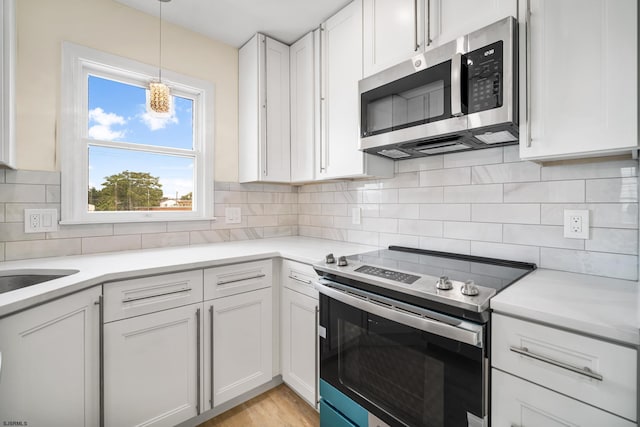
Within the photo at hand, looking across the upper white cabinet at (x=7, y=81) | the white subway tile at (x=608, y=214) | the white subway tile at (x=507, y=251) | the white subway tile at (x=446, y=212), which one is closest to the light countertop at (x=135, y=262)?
the white subway tile at (x=446, y=212)

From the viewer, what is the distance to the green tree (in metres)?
1.93

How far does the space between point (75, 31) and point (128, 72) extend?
314 mm

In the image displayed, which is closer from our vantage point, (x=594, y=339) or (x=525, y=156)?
(x=594, y=339)

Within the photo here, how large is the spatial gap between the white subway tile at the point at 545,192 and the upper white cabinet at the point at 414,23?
2.45ft

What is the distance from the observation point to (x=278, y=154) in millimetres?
2354

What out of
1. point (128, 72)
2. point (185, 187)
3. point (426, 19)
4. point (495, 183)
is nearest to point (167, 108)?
point (128, 72)

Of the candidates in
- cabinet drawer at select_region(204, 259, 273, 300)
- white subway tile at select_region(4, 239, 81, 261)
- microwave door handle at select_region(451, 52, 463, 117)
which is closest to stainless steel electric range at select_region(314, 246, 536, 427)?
cabinet drawer at select_region(204, 259, 273, 300)

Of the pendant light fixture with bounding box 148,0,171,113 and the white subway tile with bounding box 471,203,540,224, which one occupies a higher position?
the pendant light fixture with bounding box 148,0,171,113

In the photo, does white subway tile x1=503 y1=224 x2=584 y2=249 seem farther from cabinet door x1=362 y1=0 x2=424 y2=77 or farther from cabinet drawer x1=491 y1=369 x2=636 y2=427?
cabinet door x1=362 y1=0 x2=424 y2=77

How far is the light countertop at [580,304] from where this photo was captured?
0.77 metres

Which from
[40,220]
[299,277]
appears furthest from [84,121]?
[299,277]

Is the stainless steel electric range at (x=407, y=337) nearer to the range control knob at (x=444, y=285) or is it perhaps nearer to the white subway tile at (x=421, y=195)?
the range control knob at (x=444, y=285)

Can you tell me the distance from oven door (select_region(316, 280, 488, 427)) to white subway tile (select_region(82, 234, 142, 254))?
1.36 metres

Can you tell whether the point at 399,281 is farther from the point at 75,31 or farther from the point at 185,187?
the point at 75,31
